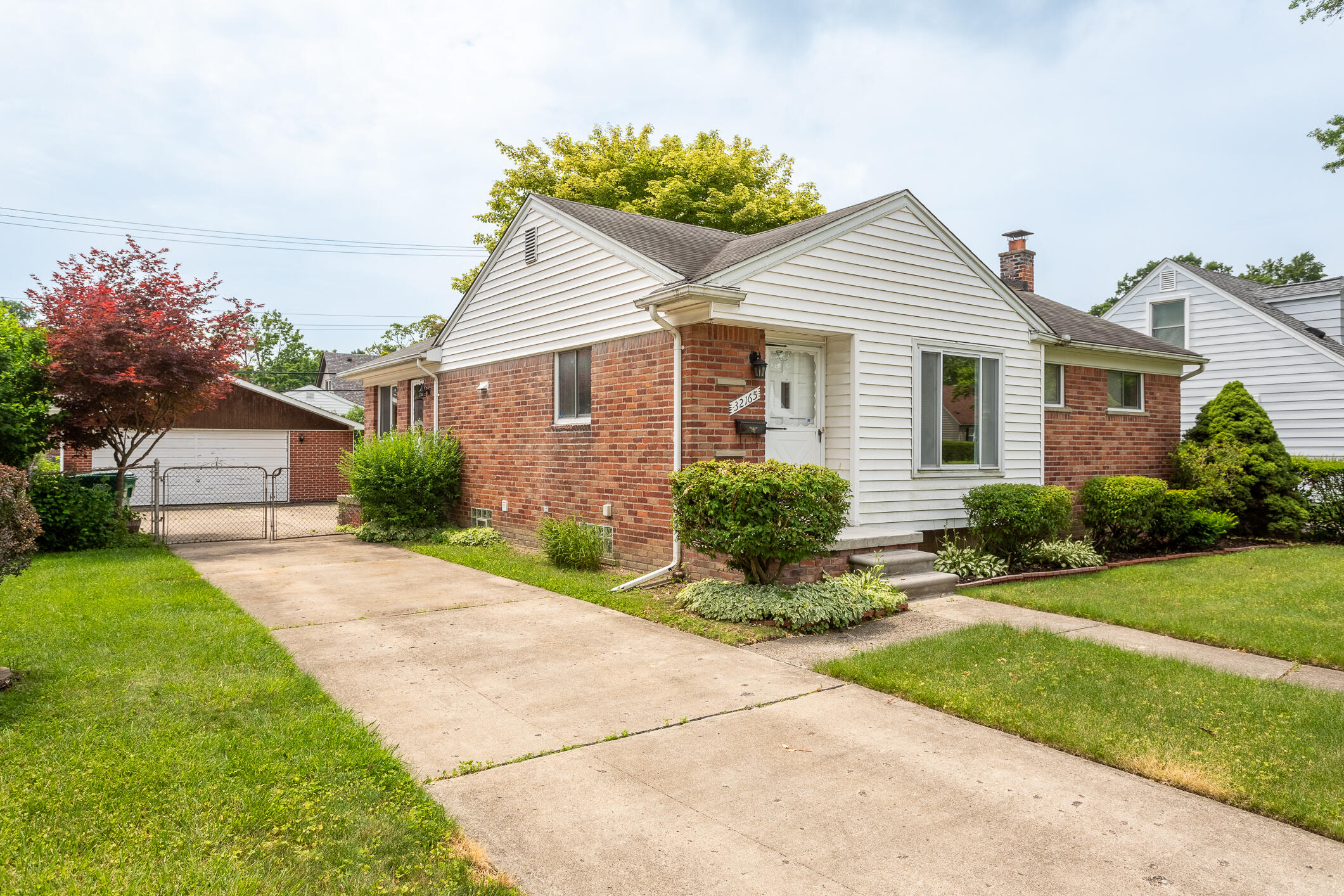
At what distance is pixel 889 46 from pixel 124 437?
A: 13942mm

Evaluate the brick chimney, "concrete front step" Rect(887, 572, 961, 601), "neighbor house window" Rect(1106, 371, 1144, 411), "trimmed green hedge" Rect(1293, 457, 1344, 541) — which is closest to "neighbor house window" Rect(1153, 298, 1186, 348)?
the brick chimney

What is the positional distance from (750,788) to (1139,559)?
948 cm

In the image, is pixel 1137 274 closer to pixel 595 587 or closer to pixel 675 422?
pixel 675 422

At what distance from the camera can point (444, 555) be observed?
Answer: 1134cm

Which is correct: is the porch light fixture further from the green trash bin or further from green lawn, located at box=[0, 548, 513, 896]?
the green trash bin

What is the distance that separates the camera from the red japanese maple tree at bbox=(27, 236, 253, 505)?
11742 mm

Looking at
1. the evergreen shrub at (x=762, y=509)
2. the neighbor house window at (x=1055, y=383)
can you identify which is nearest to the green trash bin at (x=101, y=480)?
the evergreen shrub at (x=762, y=509)

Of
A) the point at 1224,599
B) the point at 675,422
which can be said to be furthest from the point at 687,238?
the point at 1224,599

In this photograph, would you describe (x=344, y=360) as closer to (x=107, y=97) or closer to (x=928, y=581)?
(x=107, y=97)

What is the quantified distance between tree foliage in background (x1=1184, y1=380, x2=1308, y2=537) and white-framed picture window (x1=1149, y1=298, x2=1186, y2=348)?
630cm

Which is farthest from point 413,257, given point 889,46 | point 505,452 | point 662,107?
point 889,46

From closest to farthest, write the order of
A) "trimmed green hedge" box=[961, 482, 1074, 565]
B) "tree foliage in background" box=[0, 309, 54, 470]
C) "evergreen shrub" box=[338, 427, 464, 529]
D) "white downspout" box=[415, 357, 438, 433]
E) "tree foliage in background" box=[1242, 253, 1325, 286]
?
"trimmed green hedge" box=[961, 482, 1074, 565], "tree foliage in background" box=[0, 309, 54, 470], "evergreen shrub" box=[338, 427, 464, 529], "white downspout" box=[415, 357, 438, 433], "tree foliage in background" box=[1242, 253, 1325, 286]

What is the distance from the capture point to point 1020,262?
1662cm

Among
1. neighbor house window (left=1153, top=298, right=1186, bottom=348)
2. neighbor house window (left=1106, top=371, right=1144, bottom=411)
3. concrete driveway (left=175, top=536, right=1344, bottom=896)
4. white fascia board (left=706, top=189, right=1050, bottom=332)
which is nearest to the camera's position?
concrete driveway (left=175, top=536, right=1344, bottom=896)
